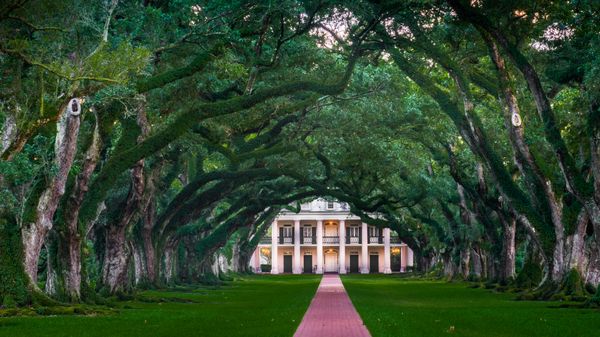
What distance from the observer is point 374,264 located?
346ft

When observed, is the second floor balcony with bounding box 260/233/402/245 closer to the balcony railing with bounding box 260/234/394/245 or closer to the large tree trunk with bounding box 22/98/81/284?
the balcony railing with bounding box 260/234/394/245

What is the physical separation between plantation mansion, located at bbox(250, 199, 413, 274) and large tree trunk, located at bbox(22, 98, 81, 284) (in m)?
84.3

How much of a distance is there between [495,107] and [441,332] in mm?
19032

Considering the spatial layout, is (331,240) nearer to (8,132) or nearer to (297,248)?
(297,248)

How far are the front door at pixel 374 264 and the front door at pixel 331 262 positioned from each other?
177 inches

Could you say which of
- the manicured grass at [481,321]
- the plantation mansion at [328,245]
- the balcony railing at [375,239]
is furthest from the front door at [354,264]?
the manicured grass at [481,321]

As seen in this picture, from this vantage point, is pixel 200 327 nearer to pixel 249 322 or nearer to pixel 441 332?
pixel 249 322

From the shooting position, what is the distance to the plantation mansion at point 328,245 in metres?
103

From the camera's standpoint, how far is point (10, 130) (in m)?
18.5

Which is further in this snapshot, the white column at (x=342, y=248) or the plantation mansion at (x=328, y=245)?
→ the plantation mansion at (x=328, y=245)

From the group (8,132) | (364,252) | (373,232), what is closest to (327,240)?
(364,252)

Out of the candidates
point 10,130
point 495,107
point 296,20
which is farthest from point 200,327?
point 495,107

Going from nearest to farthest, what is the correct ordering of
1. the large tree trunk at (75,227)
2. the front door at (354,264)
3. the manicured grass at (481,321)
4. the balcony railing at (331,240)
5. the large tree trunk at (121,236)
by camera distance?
the manicured grass at (481,321), the large tree trunk at (75,227), the large tree trunk at (121,236), the balcony railing at (331,240), the front door at (354,264)

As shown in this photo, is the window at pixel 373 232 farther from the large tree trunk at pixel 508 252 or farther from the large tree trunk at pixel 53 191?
the large tree trunk at pixel 53 191
